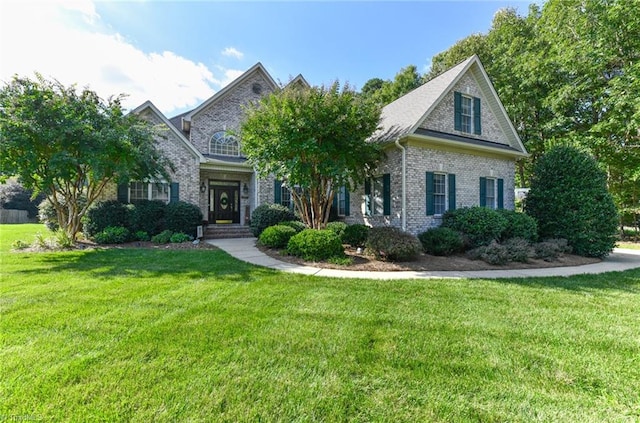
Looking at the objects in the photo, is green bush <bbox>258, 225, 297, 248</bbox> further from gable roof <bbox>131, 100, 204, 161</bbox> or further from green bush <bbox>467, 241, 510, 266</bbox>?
gable roof <bbox>131, 100, 204, 161</bbox>

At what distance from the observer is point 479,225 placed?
9.06 m

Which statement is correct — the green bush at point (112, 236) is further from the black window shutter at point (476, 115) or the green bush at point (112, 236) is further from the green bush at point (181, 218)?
the black window shutter at point (476, 115)

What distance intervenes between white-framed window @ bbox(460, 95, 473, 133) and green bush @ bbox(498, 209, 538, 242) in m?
3.88

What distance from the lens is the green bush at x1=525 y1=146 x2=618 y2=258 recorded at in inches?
356

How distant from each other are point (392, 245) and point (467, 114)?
7.64 m

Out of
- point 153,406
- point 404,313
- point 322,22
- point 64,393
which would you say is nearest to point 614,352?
point 404,313

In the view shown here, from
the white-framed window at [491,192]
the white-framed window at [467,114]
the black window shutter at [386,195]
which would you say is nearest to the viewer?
the black window shutter at [386,195]

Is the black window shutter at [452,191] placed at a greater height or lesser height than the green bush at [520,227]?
greater

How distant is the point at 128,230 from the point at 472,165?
44.6ft

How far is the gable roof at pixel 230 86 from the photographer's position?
13.2 metres

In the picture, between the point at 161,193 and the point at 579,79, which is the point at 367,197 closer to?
the point at 161,193

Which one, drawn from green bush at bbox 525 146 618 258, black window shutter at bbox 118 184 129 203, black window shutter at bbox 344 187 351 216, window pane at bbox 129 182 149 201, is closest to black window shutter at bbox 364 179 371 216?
black window shutter at bbox 344 187 351 216

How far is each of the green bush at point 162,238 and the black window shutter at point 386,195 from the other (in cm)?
814

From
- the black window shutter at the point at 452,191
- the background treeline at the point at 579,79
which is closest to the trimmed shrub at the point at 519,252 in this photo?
the black window shutter at the point at 452,191
